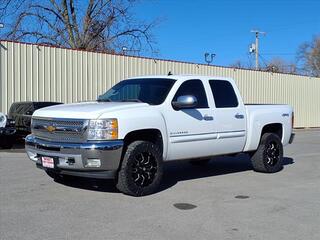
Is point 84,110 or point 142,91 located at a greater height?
point 142,91

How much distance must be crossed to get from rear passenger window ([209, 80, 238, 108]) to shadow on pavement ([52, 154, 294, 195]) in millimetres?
1554

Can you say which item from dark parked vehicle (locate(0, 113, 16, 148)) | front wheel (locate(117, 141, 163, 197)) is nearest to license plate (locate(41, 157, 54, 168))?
front wheel (locate(117, 141, 163, 197))

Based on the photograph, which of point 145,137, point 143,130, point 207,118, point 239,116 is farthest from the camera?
point 239,116

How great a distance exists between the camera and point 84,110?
7.83m

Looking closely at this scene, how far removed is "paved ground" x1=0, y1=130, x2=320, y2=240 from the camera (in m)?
6.01

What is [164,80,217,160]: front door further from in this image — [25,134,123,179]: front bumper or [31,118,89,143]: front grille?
[31,118,89,143]: front grille

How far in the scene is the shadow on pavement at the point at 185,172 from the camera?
352 inches

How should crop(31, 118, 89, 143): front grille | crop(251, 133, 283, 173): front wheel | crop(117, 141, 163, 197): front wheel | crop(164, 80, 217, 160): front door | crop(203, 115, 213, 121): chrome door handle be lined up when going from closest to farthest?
crop(31, 118, 89, 143): front grille, crop(117, 141, 163, 197): front wheel, crop(164, 80, 217, 160): front door, crop(203, 115, 213, 121): chrome door handle, crop(251, 133, 283, 173): front wheel

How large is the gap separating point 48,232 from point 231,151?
4933 millimetres

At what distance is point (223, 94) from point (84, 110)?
3.23 metres

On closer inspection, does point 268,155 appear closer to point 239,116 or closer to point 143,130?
point 239,116

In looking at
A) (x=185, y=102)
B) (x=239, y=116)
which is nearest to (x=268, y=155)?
(x=239, y=116)

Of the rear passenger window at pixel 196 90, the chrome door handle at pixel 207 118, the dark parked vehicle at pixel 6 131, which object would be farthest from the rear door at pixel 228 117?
the dark parked vehicle at pixel 6 131

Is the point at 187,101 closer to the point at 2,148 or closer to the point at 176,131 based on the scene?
the point at 176,131
